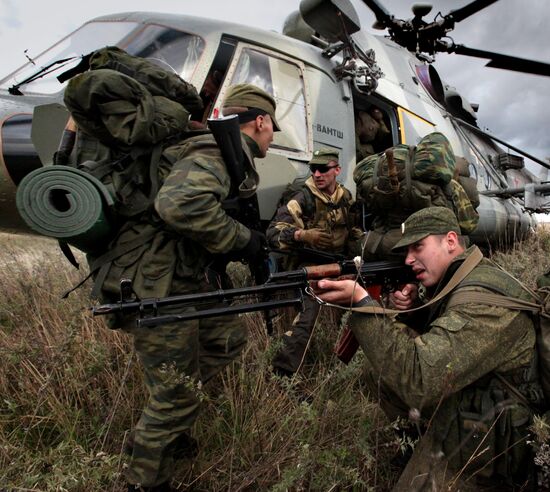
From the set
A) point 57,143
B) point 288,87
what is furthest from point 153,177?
point 288,87

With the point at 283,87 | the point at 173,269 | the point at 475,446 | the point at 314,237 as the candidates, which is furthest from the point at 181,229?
the point at 283,87

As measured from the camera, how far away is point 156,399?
2105 mm

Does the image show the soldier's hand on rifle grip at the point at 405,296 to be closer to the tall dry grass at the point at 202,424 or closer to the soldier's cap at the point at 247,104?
the tall dry grass at the point at 202,424

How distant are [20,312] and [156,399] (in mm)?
2540

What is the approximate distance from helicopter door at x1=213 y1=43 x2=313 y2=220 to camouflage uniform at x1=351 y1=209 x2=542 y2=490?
1940 mm

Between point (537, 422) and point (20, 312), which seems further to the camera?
point (20, 312)

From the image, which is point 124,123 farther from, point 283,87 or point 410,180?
point 283,87

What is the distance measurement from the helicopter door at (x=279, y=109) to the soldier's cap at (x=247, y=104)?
119 centimetres

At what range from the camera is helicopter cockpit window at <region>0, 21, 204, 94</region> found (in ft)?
12.0

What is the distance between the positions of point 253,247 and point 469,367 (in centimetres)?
111

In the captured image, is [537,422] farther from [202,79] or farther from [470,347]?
[202,79]

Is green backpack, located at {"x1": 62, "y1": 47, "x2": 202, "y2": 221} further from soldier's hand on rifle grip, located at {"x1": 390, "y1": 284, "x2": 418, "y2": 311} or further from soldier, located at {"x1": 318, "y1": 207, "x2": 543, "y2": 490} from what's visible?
soldier's hand on rifle grip, located at {"x1": 390, "y1": 284, "x2": 418, "y2": 311}

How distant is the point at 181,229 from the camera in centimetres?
202

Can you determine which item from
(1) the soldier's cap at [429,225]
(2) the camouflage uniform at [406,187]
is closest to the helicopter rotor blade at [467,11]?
(2) the camouflage uniform at [406,187]
